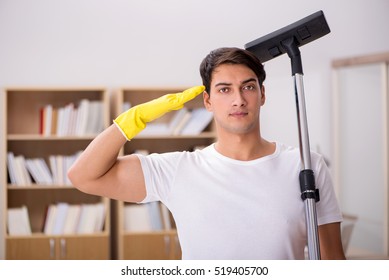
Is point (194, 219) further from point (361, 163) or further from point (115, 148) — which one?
point (361, 163)

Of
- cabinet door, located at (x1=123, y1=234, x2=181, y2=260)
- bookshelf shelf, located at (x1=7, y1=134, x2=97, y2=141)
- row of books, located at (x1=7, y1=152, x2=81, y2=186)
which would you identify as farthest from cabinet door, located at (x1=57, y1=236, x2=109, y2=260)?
bookshelf shelf, located at (x1=7, y1=134, x2=97, y2=141)

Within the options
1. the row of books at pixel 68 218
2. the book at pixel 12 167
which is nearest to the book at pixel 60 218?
the row of books at pixel 68 218

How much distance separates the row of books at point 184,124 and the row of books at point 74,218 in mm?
539

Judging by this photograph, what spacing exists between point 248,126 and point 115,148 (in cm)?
32

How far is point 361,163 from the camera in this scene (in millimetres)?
3678

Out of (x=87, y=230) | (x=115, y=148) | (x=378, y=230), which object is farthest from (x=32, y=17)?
(x=378, y=230)

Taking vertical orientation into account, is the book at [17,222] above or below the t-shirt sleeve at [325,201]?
above

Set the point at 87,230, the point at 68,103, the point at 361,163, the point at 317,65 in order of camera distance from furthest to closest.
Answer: the point at 361,163 → the point at 68,103 → the point at 87,230 → the point at 317,65

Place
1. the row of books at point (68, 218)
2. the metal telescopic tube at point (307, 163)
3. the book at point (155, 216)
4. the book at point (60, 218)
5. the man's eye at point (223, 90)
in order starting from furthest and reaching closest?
the book at point (155, 216) → the book at point (60, 218) → the row of books at point (68, 218) → the man's eye at point (223, 90) → the metal telescopic tube at point (307, 163)

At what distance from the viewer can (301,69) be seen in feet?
4.33

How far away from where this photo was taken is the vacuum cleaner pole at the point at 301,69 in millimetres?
1254

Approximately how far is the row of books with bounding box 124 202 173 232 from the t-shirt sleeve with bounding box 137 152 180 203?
1739 millimetres

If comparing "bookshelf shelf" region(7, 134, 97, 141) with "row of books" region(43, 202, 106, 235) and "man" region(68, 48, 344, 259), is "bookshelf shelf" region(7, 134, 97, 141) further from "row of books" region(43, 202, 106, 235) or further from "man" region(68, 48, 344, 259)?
"man" region(68, 48, 344, 259)

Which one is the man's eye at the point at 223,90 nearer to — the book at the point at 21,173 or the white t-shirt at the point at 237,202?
the white t-shirt at the point at 237,202
